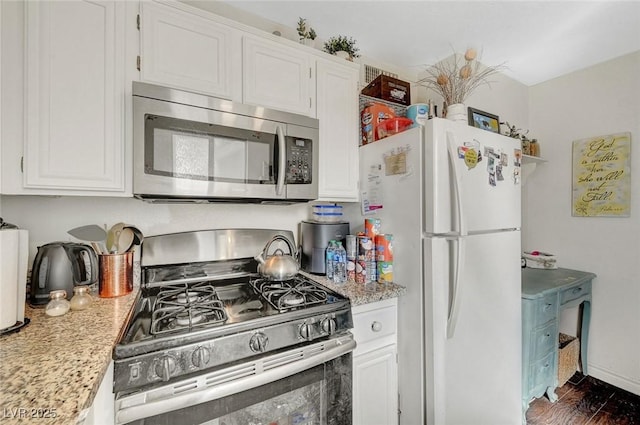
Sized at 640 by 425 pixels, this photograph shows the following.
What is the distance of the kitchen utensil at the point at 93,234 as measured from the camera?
1.24m

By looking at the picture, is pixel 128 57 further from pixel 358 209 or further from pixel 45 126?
pixel 358 209

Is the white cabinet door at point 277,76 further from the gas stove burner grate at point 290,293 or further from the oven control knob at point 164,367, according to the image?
the oven control knob at point 164,367

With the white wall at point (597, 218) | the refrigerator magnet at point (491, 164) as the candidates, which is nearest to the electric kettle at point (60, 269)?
the refrigerator magnet at point (491, 164)

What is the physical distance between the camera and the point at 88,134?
1.04 meters

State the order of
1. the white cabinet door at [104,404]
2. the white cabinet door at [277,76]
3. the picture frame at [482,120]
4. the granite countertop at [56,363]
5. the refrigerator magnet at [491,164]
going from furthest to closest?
the picture frame at [482,120], the refrigerator magnet at [491,164], the white cabinet door at [277,76], the white cabinet door at [104,404], the granite countertop at [56,363]

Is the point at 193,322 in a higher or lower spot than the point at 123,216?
lower

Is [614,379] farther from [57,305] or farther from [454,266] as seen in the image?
[57,305]

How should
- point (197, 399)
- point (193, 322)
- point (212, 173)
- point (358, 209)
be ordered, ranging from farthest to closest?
point (358, 209) < point (212, 173) < point (193, 322) < point (197, 399)

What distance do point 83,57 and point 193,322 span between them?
1.12 meters

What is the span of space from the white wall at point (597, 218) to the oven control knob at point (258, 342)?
2875mm

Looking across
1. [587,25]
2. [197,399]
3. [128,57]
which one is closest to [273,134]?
[128,57]

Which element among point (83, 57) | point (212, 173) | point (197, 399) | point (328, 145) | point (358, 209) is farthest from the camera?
point (358, 209)

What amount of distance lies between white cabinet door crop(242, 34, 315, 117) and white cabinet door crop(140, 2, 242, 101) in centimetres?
6

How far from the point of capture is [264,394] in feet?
3.13
